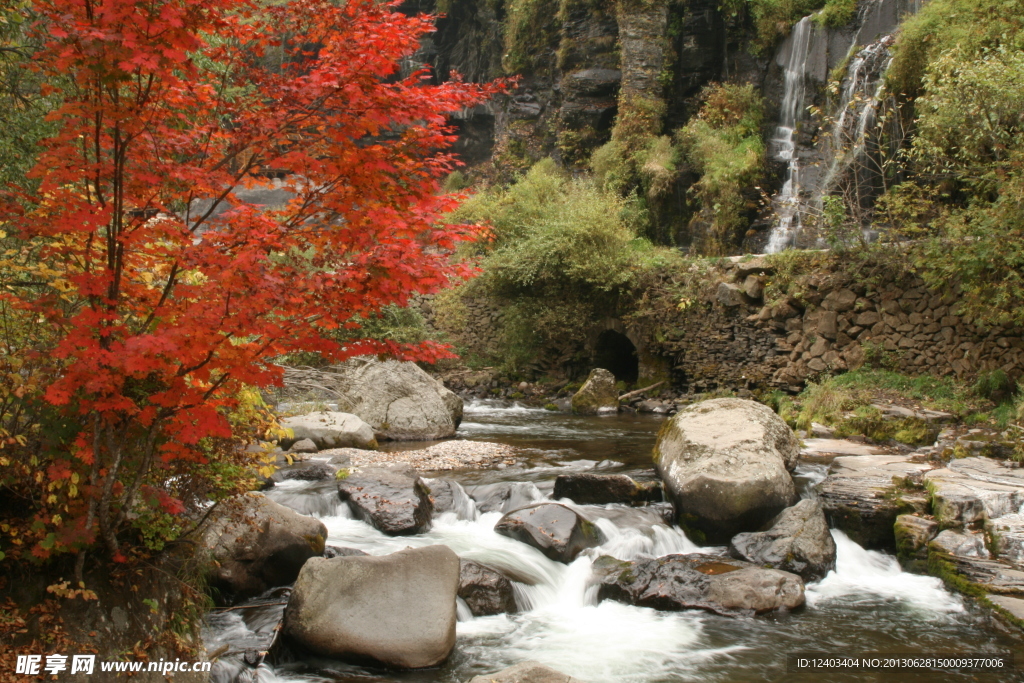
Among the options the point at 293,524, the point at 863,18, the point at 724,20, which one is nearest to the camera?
the point at 293,524

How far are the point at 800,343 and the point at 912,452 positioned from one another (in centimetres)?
490

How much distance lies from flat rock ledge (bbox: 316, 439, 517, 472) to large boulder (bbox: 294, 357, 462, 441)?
3.17ft

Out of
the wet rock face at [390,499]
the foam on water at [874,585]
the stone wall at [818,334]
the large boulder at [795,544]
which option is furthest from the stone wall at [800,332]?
the wet rock face at [390,499]

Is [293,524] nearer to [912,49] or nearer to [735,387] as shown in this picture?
[735,387]

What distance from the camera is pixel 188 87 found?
357cm

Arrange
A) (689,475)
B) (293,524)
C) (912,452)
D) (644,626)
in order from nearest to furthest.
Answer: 1. (644,626)
2. (293,524)
3. (689,475)
4. (912,452)

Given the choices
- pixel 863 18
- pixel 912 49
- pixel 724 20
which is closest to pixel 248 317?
pixel 912 49

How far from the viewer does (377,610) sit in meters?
4.62

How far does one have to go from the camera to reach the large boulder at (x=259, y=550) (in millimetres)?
5086

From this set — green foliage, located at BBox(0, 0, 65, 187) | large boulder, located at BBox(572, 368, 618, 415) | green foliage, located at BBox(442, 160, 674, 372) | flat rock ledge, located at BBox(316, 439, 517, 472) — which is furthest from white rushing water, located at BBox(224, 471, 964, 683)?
green foliage, located at BBox(442, 160, 674, 372)

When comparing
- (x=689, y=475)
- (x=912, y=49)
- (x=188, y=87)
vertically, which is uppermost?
(x=912, y=49)

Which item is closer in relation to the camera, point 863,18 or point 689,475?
point 689,475

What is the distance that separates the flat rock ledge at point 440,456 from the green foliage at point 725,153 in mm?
10037

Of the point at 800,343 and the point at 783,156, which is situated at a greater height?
the point at 783,156
